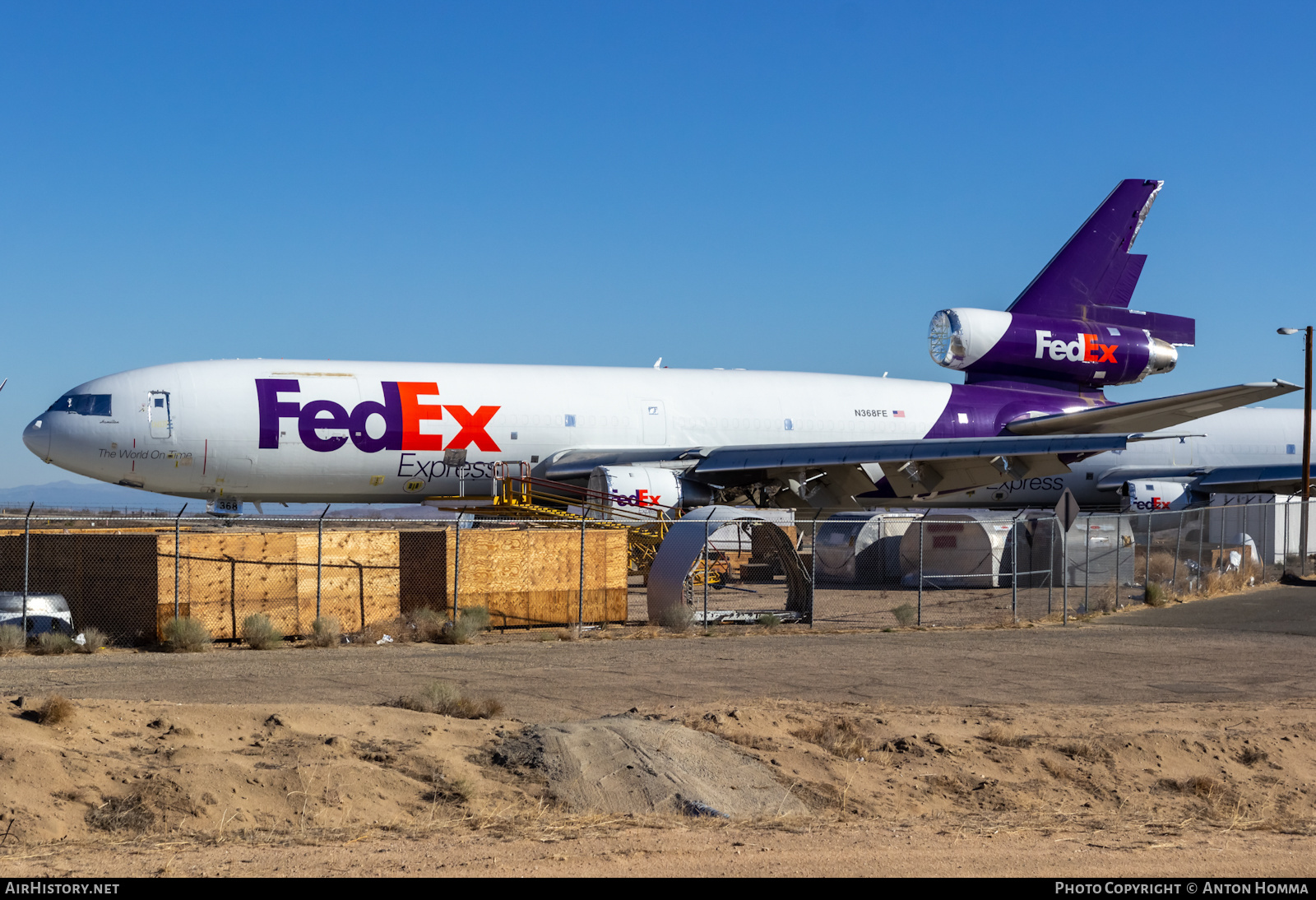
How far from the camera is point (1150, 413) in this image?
34688 mm

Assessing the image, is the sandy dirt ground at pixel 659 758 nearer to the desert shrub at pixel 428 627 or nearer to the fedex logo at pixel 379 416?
the desert shrub at pixel 428 627

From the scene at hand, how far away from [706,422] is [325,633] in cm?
1811

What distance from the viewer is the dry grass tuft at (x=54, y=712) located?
33.4 feet

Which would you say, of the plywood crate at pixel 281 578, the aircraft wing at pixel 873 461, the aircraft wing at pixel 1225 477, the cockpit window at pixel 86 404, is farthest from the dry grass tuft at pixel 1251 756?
the aircraft wing at pixel 1225 477

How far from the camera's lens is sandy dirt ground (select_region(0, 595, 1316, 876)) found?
7.93 m

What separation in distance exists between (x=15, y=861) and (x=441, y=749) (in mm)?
3736

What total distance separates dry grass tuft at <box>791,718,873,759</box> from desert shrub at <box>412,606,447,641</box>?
376 inches

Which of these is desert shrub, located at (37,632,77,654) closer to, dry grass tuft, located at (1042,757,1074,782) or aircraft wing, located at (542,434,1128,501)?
dry grass tuft, located at (1042,757,1074,782)

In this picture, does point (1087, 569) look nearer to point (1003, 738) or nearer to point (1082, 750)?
point (1003, 738)

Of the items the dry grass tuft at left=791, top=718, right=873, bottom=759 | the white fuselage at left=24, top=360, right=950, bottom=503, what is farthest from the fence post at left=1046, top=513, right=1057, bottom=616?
the dry grass tuft at left=791, top=718, right=873, bottom=759

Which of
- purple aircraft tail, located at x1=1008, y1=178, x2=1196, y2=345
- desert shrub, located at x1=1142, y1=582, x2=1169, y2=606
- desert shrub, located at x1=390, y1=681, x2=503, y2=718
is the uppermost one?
purple aircraft tail, located at x1=1008, y1=178, x2=1196, y2=345

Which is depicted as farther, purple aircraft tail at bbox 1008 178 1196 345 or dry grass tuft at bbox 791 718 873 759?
purple aircraft tail at bbox 1008 178 1196 345

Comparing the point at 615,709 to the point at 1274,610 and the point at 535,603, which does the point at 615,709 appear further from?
the point at 1274,610

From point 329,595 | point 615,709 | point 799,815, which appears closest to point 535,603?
point 329,595
